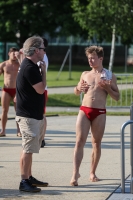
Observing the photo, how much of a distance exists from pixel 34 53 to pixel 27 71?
0.24 meters

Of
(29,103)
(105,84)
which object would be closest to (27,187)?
(29,103)

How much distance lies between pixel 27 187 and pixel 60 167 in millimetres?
1796

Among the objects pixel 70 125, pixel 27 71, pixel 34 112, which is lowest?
pixel 70 125

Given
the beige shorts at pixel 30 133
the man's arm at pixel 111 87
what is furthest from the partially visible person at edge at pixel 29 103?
the man's arm at pixel 111 87

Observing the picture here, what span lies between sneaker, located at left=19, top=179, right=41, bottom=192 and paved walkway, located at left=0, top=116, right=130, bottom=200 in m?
0.06

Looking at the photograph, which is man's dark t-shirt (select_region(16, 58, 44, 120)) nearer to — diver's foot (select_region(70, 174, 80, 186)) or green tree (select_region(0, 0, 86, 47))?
diver's foot (select_region(70, 174, 80, 186))

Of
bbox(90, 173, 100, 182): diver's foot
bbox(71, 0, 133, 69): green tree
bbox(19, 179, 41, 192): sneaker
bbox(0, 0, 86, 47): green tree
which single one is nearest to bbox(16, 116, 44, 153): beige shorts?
bbox(19, 179, 41, 192): sneaker

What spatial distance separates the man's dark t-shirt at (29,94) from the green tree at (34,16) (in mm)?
40761

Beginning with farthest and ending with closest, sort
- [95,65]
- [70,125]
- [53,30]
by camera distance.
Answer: [53,30]
[70,125]
[95,65]

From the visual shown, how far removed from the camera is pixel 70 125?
15172 mm

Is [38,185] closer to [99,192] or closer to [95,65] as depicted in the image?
[99,192]

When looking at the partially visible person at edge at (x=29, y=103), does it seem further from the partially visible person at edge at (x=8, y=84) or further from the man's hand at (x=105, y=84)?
the partially visible person at edge at (x=8, y=84)

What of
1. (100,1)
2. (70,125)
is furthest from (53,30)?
(70,125)

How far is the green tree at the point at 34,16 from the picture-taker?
49.2 metres
